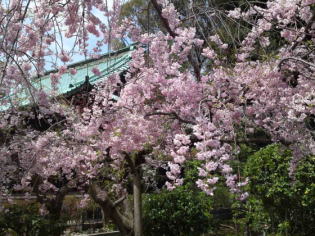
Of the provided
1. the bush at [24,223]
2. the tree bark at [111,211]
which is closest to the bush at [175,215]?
the tree bark at [111,211]

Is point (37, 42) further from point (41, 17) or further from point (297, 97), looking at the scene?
point (297, 97)

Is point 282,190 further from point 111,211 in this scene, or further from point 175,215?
point 111,211

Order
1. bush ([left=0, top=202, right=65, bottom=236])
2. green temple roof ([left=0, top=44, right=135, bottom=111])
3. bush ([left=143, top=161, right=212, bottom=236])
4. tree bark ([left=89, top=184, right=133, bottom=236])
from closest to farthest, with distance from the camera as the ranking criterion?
green temple roof ([left=0, top=44, right=135, bottom=111]) → tree bark ([left=89, top=184, right=133, bottom=236]) → bush ([left=0, top=202, right=65, bottom=236]) → bush ([left=143, top=161, right=212, bottom=236])

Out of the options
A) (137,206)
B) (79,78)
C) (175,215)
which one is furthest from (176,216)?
(79,78)

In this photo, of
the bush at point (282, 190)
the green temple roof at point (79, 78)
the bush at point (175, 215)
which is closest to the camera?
the green temple roof at point (79, 78)

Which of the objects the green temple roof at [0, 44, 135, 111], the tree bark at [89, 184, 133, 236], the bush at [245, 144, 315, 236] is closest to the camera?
the green temple roof at [0, 44, 135, 111]

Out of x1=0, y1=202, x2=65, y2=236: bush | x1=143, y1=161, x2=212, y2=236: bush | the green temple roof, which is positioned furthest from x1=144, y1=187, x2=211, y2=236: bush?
the green temple roof

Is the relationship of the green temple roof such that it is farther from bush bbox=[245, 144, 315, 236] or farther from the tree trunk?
bush bbox=[245, 144, 315, 236]

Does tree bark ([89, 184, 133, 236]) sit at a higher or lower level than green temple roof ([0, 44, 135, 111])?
lower

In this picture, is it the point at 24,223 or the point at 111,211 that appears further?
the point at 24,223

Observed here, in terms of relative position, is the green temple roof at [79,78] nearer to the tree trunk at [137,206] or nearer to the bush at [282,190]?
the tree trunk at [137,206]

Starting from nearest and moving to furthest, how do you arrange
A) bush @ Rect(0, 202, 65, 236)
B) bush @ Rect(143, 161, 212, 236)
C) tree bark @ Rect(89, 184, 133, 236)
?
tree bark @ Rect(89, 184, 133, 236), bush @ Rect(0, 202, 65, 236), bush @ Rect(143, 161, 212, 236)

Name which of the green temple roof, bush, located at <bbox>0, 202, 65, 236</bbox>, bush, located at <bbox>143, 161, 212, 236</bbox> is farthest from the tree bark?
the green temple roof

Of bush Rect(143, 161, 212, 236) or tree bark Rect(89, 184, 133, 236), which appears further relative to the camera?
bush Rect(143, 161, 212, 236)
